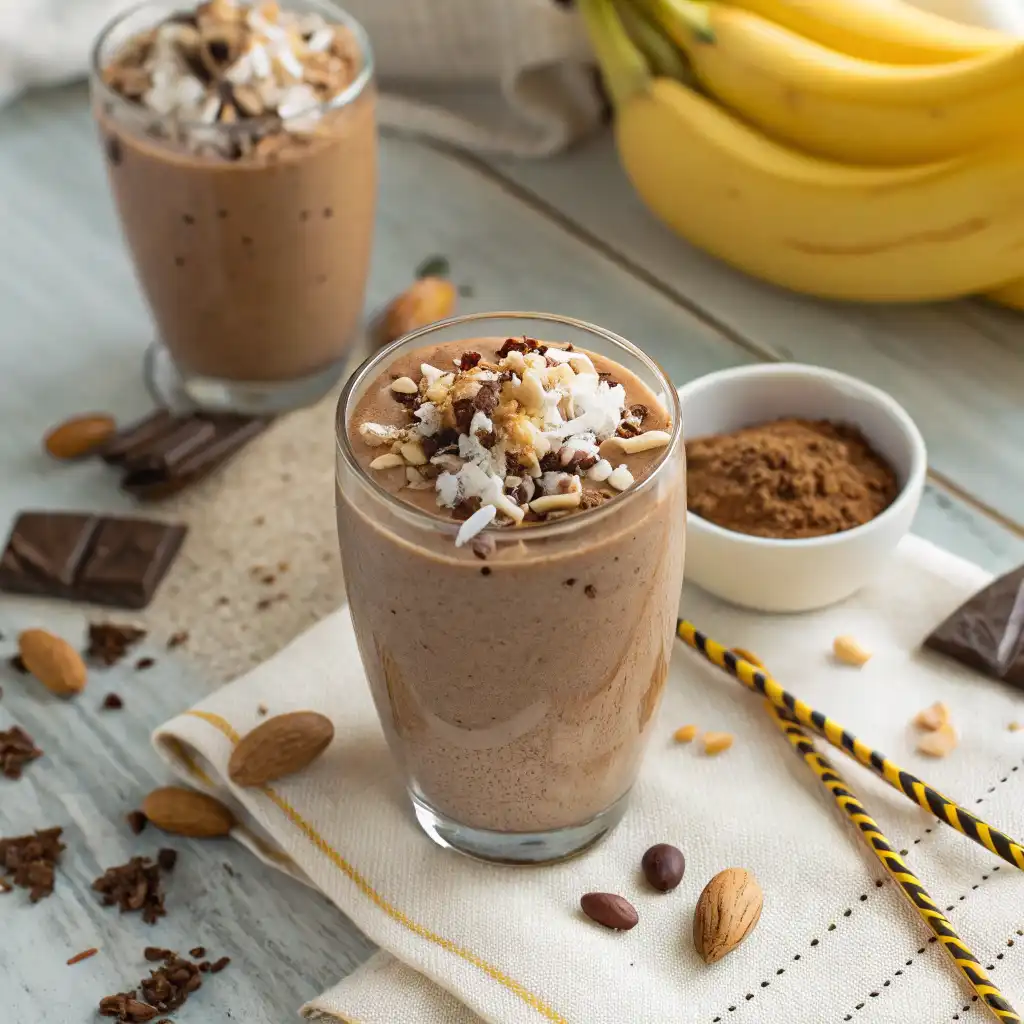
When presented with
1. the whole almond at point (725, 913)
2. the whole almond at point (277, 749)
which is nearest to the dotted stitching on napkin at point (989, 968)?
the whole almond at point (725, 913)

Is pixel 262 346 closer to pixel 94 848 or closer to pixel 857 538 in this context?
pixel 94 848

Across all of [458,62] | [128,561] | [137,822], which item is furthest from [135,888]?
[458,62]

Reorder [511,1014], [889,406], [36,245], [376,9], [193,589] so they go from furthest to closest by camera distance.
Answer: [376,9] → [36,245] → [193,589] → [889,406] → [511,1014]

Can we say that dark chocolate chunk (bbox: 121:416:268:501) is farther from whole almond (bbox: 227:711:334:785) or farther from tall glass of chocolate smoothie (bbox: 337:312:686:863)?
tall glass of chocolate smoothie (bbox: 337:312:686:863)

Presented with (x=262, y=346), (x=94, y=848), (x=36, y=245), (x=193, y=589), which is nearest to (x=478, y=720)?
(x=94, y=848)

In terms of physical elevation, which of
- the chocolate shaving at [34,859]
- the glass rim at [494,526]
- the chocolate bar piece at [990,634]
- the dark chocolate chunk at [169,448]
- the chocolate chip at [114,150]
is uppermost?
the glass rim at [494,526]

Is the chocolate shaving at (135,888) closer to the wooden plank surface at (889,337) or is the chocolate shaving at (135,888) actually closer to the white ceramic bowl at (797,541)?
the white ceramic bowl at (797,541)

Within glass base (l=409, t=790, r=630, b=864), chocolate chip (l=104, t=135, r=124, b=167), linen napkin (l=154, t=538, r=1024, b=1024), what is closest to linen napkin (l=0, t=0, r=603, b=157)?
chocolate chip (l=104, t=135, r=124, b=167)
